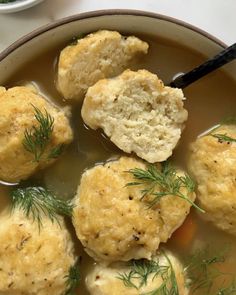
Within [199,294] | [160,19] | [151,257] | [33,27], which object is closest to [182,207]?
[151,257]

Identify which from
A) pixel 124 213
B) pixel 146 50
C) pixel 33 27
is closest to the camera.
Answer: pixel 124 213

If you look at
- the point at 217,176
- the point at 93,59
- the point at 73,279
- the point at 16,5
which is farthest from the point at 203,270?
the point at 16,5

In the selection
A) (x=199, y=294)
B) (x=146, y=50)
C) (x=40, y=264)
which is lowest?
(x=199, y=294)

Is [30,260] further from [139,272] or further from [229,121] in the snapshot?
[229,121]

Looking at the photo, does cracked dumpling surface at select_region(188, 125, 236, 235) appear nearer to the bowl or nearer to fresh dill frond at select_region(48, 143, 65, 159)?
the bowl

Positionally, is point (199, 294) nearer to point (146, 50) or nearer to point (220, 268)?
point (220, 268)

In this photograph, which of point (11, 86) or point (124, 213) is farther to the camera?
point (11, 86)
